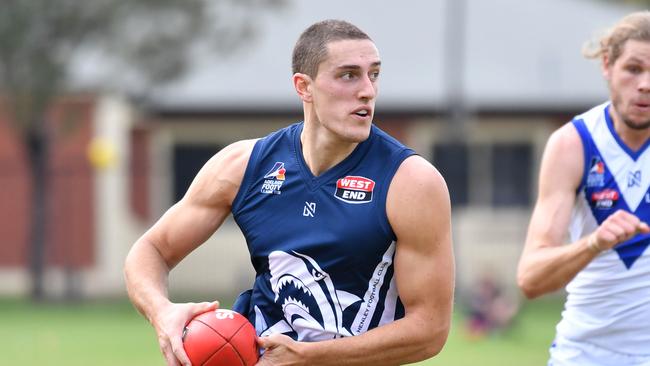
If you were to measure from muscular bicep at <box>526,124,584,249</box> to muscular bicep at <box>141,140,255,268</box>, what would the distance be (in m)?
1.33

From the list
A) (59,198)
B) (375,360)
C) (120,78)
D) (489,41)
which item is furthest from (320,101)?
(489,41)

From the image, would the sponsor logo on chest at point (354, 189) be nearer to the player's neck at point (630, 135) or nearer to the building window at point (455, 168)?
the player's neck at point (630, 135)

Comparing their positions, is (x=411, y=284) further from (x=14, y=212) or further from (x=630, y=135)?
(x=14, y=212)

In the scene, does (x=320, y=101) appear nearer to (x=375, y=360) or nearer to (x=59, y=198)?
(x=375, y=360)

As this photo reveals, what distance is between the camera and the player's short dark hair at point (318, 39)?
520 cm

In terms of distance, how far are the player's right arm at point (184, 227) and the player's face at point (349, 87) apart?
526 millimetres

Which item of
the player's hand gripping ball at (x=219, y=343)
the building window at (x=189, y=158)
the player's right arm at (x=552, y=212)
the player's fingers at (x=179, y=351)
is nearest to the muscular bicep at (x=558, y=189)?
the player's right arm at (x=552, y=212)

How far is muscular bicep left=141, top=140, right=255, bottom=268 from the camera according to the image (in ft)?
18.1

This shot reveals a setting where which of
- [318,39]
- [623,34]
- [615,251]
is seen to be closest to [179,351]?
[318,39]

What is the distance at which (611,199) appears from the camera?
230 inches

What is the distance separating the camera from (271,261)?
17.5 ft

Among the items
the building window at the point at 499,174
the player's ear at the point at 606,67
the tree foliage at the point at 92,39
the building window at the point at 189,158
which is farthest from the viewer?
the building window at the point at 499,174

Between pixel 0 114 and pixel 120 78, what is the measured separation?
2548 mm

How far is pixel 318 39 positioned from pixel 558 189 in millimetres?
1342
